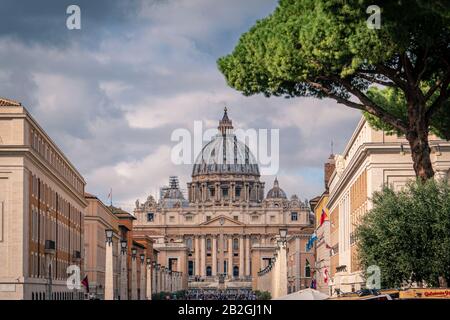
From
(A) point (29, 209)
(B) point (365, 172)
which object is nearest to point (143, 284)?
(A) point (29, 209)

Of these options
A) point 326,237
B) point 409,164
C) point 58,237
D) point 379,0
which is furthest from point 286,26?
point 326,237

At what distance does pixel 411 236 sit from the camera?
116 ft

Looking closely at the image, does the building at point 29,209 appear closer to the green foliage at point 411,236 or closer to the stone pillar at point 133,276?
the stone pillar at point 133,276

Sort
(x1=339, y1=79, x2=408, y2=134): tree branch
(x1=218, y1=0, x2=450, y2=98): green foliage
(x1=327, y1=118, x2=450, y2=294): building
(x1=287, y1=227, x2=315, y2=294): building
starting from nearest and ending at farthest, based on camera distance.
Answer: (x1=218, y1=0, x2=450, y2=98): green foliage → (x1=339, y1=79, x2=408, y2=134): tree branch → (x1=327, y1=118, x2=450, y2=294): building → (x1=287, y1=227, x2=315, y2=294): building

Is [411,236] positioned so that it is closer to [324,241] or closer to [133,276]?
[133,276]

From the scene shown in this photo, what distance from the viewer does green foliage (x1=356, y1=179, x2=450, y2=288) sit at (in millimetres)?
34781

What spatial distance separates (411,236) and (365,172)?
2315 cm

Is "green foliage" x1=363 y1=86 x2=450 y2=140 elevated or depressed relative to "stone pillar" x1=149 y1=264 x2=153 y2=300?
elevated

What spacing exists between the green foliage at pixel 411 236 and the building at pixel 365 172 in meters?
5.01

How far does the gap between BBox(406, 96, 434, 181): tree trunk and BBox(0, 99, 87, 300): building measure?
28288 mm

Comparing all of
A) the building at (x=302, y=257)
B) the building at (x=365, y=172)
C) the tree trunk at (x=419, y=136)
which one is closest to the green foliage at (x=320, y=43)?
the tree trunk at (x=419, y=136)

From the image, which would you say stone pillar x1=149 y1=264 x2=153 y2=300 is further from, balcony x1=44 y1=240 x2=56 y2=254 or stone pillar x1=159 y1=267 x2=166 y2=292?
balcony x1=44 y1=240 x2=56 y2=254

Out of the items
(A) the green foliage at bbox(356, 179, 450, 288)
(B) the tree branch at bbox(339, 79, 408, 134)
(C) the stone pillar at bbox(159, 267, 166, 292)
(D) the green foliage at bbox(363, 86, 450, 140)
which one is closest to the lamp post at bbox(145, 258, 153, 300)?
(C) the stone pillar at bbox(159, 267, 166, 292)
